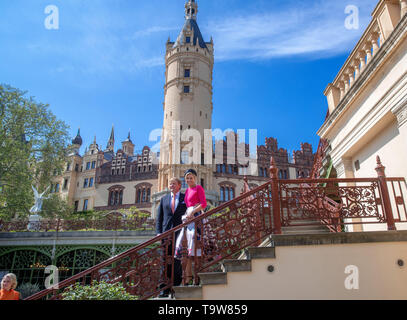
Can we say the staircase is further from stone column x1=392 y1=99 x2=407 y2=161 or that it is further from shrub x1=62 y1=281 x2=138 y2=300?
stone column x1=392 y1=99 x2=407 y2=161

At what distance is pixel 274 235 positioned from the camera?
4.68 m

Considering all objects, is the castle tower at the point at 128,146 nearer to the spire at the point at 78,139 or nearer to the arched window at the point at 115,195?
the spire at the point at 78,139

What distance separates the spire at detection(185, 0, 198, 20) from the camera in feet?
170

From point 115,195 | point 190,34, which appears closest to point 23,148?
point 115,195

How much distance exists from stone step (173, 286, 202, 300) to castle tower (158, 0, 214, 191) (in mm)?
34288

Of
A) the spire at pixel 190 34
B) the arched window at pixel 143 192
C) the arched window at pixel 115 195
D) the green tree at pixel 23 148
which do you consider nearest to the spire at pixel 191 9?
the spire at pixel 190 34

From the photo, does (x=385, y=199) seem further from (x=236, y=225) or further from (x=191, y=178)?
(x=191, y=178)

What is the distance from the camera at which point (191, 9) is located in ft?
171

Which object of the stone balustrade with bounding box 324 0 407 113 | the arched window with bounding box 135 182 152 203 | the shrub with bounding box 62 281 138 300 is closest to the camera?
the shrub with bounding box 62 281 138 300

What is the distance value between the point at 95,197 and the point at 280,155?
32765 millimetres

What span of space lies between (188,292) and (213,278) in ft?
1.44

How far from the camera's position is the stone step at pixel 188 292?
4.43 m

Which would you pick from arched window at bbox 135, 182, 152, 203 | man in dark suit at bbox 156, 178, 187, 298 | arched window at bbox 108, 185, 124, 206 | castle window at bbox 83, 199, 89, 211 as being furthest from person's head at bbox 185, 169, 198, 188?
castle window at bbox 83, 199, 89, 211
